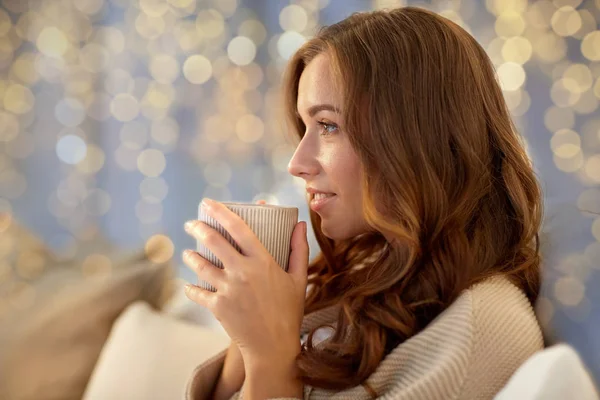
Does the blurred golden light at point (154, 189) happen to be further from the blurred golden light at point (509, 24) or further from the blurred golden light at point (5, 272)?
the blurred golden light at point (509, 24)

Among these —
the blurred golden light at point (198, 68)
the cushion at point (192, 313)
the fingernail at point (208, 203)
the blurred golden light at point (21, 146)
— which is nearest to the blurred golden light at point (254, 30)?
the blurred golden light at point (198, 68)

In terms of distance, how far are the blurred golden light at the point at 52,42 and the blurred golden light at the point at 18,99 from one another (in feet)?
0.45

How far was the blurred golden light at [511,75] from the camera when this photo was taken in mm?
1191

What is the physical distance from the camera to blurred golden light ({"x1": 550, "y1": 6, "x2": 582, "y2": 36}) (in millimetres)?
1098

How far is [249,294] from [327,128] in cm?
30

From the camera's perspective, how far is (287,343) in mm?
784

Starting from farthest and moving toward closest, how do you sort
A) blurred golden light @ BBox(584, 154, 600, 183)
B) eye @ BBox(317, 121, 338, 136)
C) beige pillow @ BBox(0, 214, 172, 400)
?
beige pillow @ BBox(0, 214, 172, 400) → blurred golden light @ BBox(584, 154, 600, 183) → eye @ BBox(317, 121, 338, 136)

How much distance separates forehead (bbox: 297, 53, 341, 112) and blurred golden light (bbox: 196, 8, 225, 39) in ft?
3.15

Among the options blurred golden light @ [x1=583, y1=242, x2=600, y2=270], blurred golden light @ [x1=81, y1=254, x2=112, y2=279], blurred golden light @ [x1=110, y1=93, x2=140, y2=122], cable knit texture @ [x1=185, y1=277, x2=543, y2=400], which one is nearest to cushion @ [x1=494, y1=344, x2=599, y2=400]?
cable knit texture @ [x1=185, y1=277, x2=543, y2=400]

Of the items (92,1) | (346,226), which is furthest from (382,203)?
(92,1)

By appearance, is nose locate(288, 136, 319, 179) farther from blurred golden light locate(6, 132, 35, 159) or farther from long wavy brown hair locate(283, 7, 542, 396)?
blurred golden light locate(6, 132, 35, 159)

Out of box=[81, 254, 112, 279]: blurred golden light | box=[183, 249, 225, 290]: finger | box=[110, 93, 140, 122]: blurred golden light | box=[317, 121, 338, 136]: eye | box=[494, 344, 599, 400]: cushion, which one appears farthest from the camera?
box=[110, 93, 140, 122]: blurred golden light

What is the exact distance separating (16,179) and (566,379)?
1.70 meters

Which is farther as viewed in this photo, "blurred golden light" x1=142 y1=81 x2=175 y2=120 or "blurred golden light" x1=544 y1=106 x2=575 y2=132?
"blurred golden light" x1=142 y1=81 x2=175 y2=120
